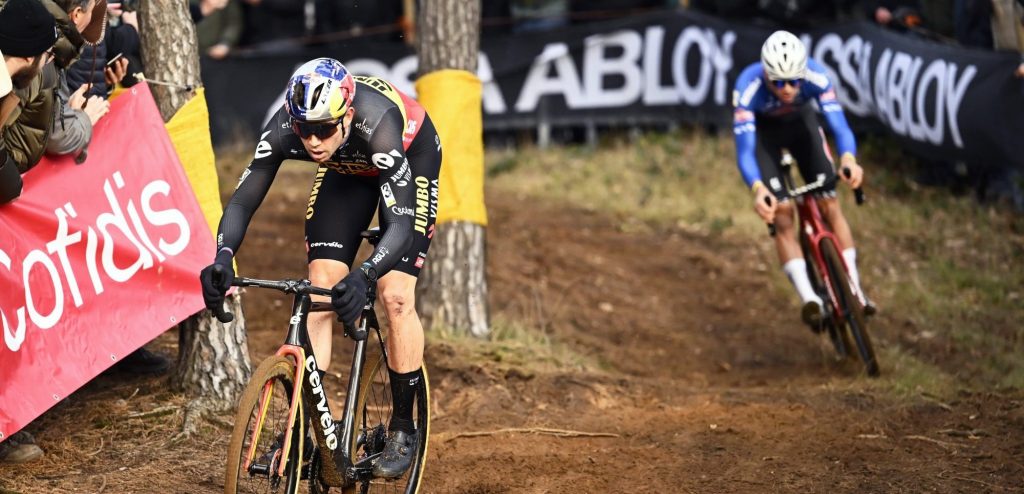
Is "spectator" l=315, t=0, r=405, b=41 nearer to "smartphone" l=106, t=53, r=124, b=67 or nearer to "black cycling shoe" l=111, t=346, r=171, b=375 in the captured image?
"smartphone" l=106, t=53, r=124, b=67

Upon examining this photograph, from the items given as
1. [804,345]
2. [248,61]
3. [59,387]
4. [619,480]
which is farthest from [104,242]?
[248,61]

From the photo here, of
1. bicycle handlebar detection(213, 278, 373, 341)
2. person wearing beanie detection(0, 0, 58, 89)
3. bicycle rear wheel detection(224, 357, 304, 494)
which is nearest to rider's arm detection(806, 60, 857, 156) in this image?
bicycle handlebar detection(213, 278, 373, 341)

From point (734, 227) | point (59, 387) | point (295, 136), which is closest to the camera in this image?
point (295, 136)

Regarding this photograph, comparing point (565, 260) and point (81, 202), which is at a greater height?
point (81, 202)

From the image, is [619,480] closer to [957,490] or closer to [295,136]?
[957,490]

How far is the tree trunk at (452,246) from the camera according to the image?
28.9 feet

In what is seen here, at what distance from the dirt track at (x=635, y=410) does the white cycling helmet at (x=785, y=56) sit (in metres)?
2.21

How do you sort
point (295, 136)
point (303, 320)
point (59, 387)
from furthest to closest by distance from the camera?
point (59, 387) < point (295, 136) < point (303, 320)

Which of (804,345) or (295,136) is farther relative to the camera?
(804,345)

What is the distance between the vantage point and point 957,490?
6.48 meters

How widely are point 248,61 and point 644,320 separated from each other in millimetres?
6620

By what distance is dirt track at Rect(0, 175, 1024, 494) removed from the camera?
6.54 m

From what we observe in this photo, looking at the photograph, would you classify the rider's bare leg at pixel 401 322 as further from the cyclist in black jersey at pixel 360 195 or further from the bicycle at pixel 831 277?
the bicycle at pixel 831 277

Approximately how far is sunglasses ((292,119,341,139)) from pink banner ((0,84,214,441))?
172 centimetres
